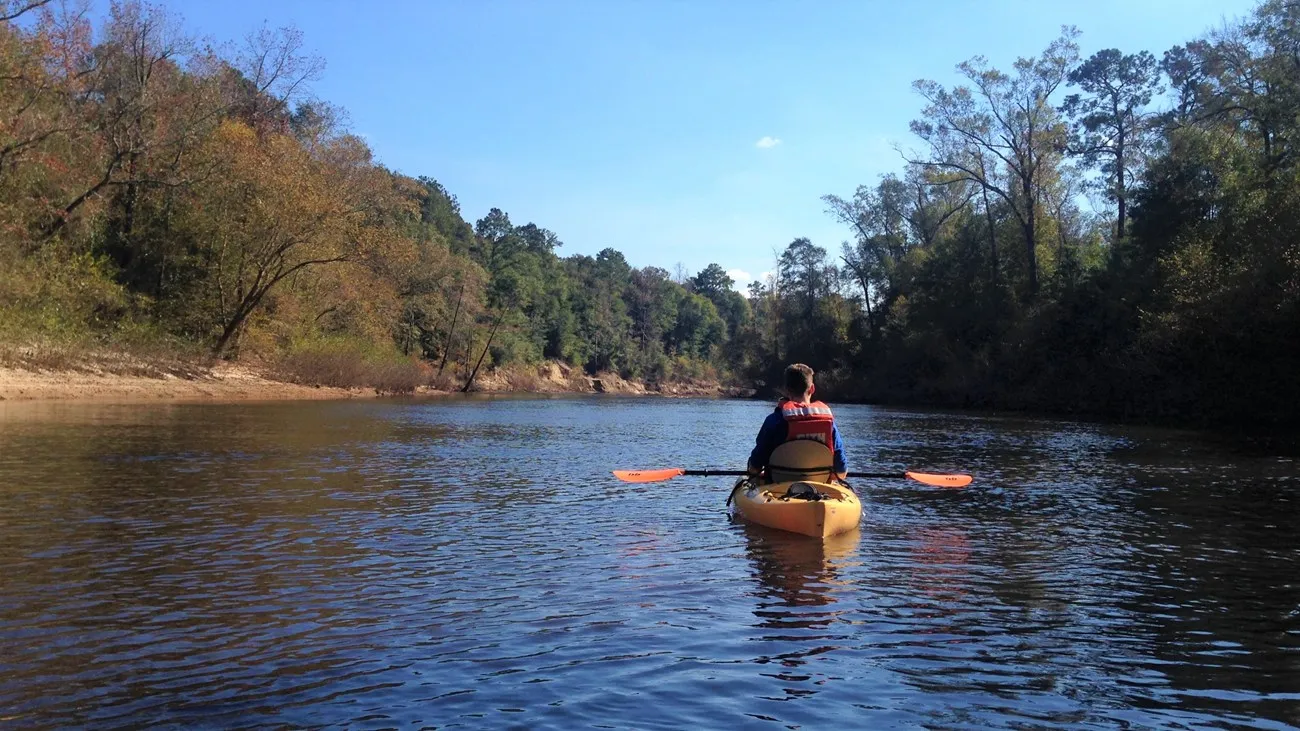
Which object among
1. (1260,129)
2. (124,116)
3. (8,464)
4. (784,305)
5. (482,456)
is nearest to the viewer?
A: (8,464)

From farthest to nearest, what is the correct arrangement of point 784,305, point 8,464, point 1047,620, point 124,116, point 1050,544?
point 784,305 < point 124,116 < point 8,464 < point 1050,544 < point 1047,620

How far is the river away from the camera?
16.3 feet

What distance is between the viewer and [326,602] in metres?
6.93

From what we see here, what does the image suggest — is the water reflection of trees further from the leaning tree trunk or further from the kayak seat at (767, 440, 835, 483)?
the leaning tree trunk

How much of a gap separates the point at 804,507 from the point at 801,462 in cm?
117

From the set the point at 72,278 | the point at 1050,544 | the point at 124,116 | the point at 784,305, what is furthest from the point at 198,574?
the point at 784,305

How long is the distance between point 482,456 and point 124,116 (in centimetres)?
2895

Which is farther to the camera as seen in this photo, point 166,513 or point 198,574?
point 166,513

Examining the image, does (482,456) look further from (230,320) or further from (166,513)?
(230,320)

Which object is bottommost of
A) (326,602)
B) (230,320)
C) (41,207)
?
(326,602)

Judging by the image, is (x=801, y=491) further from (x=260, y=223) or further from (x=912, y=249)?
(x=912, y=249)

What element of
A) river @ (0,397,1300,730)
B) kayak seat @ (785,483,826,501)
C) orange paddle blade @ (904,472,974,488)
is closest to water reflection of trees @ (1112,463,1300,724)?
river @ (0,397,1300,730)

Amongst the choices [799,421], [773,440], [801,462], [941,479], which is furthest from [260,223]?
[799,421]

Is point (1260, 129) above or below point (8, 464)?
above
